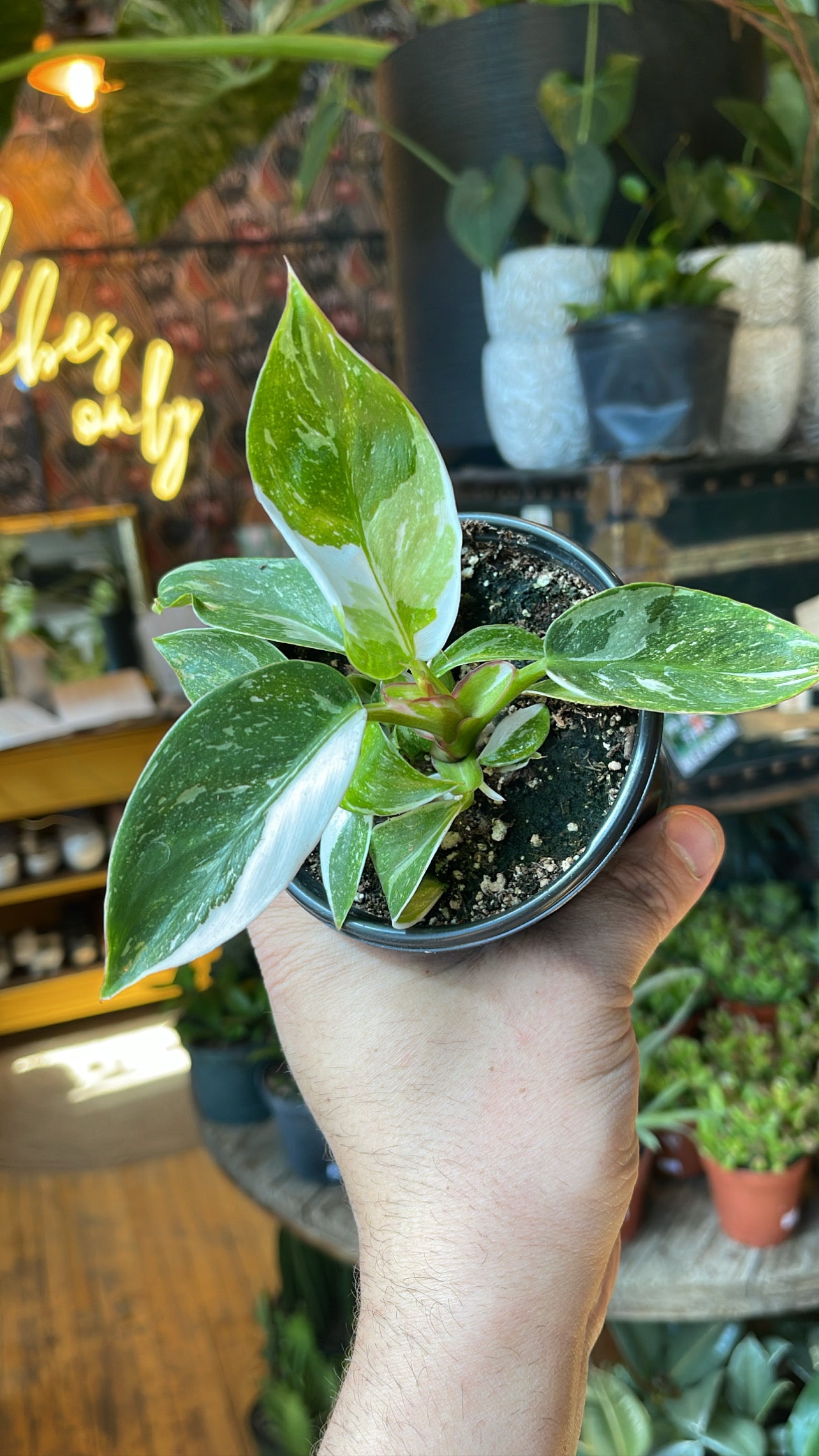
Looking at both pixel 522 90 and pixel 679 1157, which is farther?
pixel 679 1157

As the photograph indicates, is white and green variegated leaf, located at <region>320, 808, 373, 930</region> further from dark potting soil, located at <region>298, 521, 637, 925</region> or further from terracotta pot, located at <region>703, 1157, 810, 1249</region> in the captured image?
terracotta pot, located at <region>703, 1157, 810, 1249</region>

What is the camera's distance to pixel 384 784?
335 millimetres

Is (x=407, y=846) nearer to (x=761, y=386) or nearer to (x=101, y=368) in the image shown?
(x=761, y=386)

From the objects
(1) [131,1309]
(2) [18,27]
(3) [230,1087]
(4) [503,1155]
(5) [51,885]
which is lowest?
(1) [131,1309]

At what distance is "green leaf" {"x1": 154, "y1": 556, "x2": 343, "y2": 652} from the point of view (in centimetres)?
32

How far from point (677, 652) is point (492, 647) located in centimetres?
6

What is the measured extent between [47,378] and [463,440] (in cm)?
237

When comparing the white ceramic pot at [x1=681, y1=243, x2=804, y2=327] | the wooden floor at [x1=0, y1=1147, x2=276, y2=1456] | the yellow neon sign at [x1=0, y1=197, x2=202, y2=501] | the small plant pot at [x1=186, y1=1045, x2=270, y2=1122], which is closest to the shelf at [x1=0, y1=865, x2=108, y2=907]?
the wooden floor at [x1=0, y1=1147, x2=276, y2=1456]

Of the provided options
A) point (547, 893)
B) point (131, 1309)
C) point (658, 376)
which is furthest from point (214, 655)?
point (131, 1309)

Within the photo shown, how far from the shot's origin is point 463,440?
2.72 ft

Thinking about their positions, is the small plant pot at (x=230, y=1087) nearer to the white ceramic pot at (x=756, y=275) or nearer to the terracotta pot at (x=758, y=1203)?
the terracotta pot at (x=758, y=1203)

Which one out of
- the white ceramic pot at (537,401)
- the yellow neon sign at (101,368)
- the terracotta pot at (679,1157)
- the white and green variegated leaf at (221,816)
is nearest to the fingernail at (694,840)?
the white and green variegated leaf at (221,816)

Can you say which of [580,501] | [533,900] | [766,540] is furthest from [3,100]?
[533,900]

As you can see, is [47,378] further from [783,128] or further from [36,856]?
[783,128]
